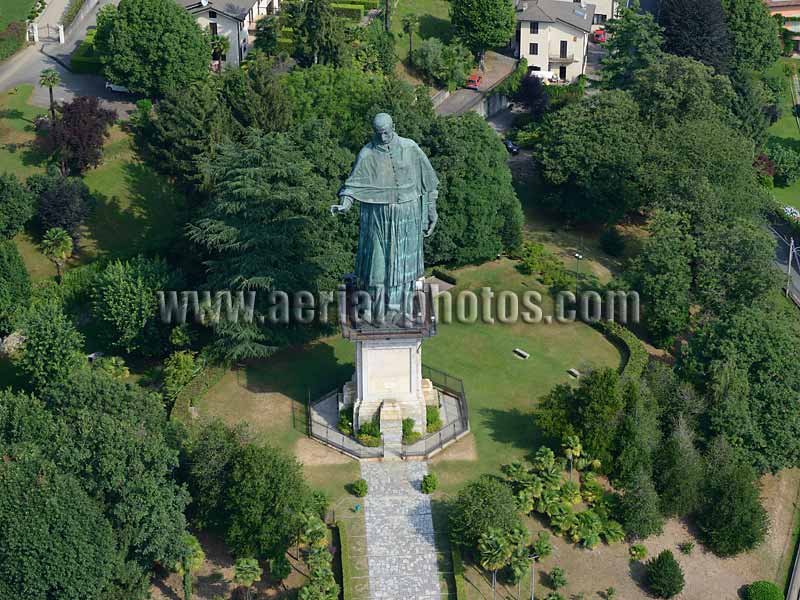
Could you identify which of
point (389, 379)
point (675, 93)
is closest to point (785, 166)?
point (675, 93)

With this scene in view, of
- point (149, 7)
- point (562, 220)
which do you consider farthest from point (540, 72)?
point (149, 7)

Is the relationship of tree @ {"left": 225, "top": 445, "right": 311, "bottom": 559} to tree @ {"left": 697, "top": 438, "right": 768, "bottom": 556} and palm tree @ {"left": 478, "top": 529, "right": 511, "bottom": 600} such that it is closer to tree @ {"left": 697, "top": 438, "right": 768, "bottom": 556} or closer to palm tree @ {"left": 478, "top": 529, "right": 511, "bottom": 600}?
palm tree @ {"left": 478, "top": 529, "right": 511, "bottom": 600}

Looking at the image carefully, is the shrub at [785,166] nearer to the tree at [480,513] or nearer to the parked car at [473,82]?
the parked car at [473,82]

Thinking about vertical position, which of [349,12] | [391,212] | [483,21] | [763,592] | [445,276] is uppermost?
[349,12]

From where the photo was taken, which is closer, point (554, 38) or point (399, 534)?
point (399, 534)

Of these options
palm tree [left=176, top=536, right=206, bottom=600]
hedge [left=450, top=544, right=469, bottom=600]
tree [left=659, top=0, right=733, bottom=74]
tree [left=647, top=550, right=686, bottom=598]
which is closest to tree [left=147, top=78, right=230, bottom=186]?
palm tree [left=176, top=536, right=206, bottom=600]

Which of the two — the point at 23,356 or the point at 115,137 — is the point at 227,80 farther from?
the point at 23,356

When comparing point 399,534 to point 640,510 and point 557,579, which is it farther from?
point 640,510
